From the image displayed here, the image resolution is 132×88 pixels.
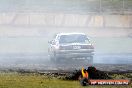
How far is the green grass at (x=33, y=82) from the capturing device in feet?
38.8

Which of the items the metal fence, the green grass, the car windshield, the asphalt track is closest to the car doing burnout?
the car windshield

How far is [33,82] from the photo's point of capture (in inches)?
501

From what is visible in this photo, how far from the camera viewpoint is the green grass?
38.8 ft

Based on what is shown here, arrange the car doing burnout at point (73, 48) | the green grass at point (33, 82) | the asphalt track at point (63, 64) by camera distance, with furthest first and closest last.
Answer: the car doing burnout at point (73, 48), the asphalt track at point (63, 64), the green grass at point (33, 82)

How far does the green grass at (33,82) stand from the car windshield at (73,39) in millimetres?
7470

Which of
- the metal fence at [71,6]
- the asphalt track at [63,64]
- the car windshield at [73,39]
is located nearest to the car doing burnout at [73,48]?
the car windshield at [73,39]

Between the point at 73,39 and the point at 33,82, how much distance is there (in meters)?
9.60

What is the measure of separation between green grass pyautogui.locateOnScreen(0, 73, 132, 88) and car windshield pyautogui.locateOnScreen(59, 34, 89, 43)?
294 inches

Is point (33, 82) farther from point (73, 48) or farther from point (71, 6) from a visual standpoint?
point (71, 6)

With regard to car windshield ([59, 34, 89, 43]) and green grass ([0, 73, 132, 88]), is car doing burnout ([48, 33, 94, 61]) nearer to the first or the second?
car windshield ([59, 34, 89, 43])

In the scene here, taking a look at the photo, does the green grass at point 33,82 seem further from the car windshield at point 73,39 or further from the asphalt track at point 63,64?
the car windshield at point 73,39

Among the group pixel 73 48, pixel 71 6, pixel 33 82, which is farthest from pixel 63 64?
pixel 71 6

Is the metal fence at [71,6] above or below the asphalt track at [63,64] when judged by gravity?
above

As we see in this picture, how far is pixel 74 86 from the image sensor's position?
39.2 feet
